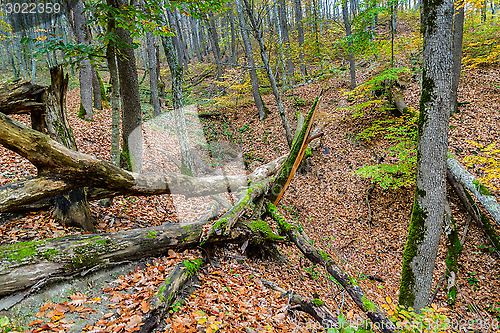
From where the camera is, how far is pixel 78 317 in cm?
267

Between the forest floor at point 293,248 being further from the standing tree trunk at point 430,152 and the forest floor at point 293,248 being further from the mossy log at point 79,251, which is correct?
the standing tree trunk at point 430,152

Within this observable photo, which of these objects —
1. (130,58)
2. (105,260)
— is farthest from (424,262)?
(130,58)

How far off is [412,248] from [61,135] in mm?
6666

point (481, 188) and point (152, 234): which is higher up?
point (152, 234)

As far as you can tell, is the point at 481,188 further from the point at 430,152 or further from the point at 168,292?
the point at 168,292

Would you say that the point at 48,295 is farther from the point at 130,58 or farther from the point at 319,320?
the point at 130,58

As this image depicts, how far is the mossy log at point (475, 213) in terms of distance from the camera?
648 cm

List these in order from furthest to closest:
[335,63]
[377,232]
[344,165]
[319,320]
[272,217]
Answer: [335,63] → [344,165] → [377,232] → [272,217] → [319,320]

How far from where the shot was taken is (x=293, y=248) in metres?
6.74

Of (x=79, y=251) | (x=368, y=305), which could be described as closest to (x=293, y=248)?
(x=368, y=305)

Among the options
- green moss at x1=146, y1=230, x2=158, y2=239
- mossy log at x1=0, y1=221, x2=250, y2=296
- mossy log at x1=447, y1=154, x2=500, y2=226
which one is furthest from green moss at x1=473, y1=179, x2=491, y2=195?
green moss at x1=146, y1=230, x2=158, y2=239

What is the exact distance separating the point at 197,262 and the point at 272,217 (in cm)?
333

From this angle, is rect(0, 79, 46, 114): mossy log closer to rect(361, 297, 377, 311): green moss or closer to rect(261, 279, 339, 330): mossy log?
rect(261, 279, 339, 330): mossy log

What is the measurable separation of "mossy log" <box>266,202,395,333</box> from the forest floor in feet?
1.29
